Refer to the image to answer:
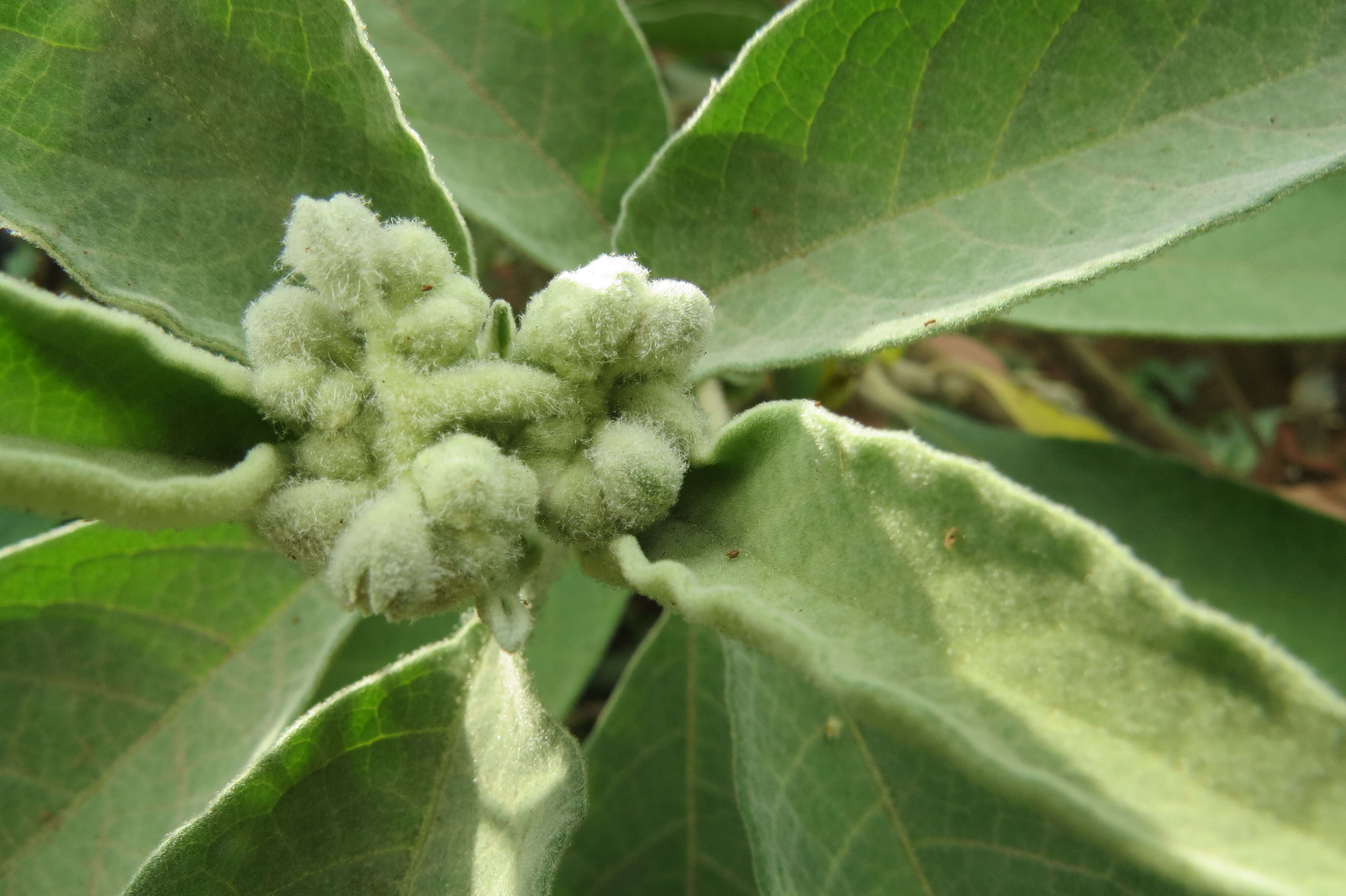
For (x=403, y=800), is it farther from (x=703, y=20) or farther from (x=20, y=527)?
(x=703, y=20)

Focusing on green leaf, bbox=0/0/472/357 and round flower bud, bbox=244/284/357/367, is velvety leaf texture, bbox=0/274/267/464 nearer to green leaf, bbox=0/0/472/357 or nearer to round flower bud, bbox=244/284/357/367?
round flower bud, bbox=244/284/357/367

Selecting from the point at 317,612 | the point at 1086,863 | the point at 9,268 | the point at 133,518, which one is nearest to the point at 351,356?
the point at 133,518

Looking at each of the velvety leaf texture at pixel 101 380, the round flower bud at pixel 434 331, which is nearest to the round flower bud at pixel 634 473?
the round flower bud at pixel 434 331

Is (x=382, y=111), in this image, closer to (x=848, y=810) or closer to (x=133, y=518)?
(x=133, y=518)

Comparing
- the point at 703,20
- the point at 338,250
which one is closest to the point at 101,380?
the point at 338,250

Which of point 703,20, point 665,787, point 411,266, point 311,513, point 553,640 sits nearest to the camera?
point 311,513

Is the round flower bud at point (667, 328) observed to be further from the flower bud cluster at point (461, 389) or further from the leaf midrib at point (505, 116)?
the leaf midrib at point (505, 116)

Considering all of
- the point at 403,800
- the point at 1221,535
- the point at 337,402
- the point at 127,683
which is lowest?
the point at 127,683

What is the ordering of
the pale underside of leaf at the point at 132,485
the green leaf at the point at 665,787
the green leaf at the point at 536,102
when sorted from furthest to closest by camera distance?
1. the green leaf at the point at 665,787
2. the green leaf at the point at 536,102
3. the pale underside of leaf at the point at 132,485
